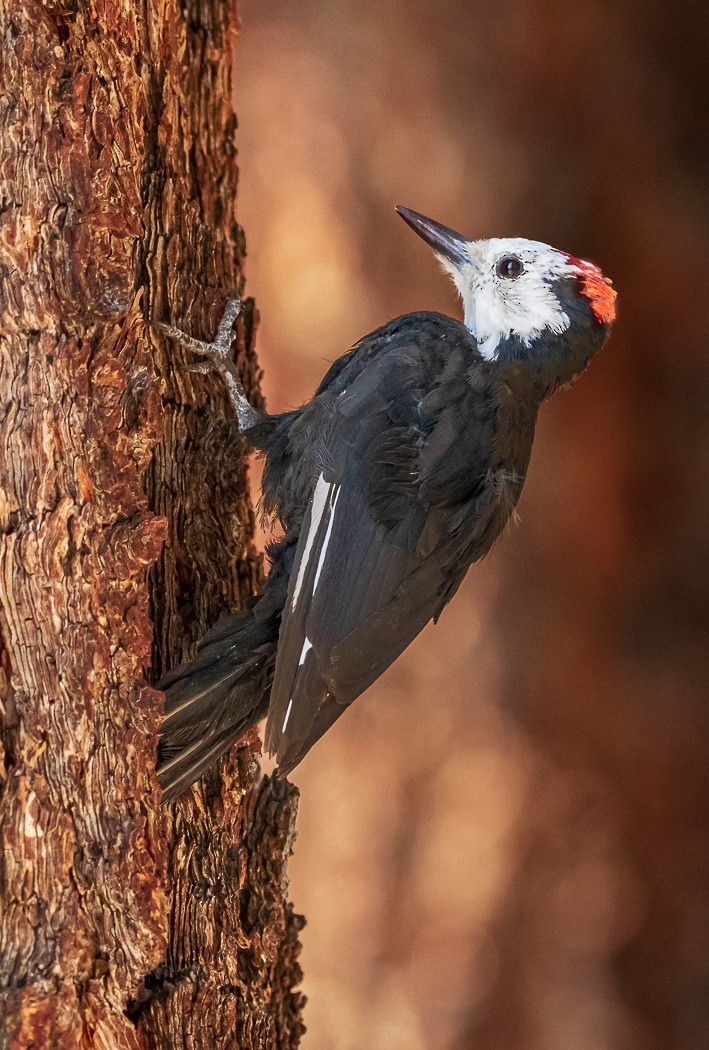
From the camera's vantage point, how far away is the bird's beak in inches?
98.4

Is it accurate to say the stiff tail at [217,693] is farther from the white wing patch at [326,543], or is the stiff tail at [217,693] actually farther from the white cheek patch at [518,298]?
the white cheek patch at [518,298]

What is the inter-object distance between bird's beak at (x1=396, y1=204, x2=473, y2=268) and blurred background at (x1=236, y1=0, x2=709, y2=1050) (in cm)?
57

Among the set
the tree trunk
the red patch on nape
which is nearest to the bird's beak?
the red patch on nape

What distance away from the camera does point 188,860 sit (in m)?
1.81

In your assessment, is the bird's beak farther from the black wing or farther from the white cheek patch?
the black wing

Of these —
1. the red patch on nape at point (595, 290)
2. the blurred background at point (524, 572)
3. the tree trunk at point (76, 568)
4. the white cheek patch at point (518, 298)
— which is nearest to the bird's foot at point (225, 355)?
the tree trunk at point (76, 568)

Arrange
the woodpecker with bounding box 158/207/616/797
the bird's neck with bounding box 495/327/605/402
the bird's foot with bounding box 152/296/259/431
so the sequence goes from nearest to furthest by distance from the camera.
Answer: the woodpecker with bounding box 158/207/616/797
the bird's foot with bounding box 152/296/259/431
the bird's neck with bounding box 495/327/605/402

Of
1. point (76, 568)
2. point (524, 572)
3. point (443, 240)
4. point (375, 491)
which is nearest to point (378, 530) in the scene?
point (375, 491)

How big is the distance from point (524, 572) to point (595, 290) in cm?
106

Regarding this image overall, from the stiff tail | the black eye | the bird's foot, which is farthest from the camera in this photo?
the black eye

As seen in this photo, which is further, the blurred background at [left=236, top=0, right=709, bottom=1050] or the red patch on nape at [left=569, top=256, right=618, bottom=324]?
the blurred background at [left=236, top=0, right=709, bottom=1050]

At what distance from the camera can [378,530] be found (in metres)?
1.95

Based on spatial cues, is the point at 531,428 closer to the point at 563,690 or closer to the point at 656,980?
the point at 563,690

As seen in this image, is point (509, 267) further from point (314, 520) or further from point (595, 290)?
point (314, 520)
